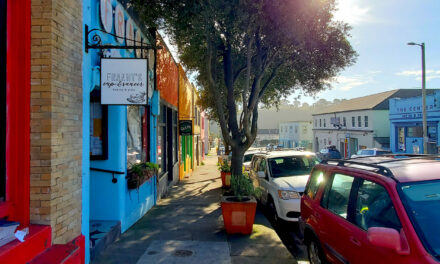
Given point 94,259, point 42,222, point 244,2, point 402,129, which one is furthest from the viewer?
point 402,129

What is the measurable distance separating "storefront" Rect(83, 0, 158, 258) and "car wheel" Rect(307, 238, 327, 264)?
3366mm

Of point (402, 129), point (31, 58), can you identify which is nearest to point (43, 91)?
point (31, 58)

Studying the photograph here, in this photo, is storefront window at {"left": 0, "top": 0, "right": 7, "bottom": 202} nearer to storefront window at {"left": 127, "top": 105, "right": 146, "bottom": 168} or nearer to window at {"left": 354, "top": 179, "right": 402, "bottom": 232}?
window at {"left": 354, "top": 179, "right": 402, "bottom": 232}

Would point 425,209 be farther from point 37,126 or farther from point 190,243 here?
point 190,243

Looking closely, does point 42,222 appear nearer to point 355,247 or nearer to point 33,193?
point 33,193

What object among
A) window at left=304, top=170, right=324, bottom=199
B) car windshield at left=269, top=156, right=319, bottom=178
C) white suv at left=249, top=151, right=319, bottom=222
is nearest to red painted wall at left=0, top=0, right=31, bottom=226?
window at left=304, top=170, right=324, bottom=199

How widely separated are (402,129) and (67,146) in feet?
104

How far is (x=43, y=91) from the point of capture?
374 centimetres

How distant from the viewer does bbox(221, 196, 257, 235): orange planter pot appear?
6.76 metres

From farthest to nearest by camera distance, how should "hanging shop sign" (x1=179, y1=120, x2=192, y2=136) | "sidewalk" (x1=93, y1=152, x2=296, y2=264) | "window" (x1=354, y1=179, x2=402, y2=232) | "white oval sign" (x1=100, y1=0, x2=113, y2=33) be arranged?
"hanging shop sign" (x1=179, y1=120, x2=192, y2=136)
"white oval sign" (x1=100, y1=0, x2=113, y2=33)
"sidewalk" (x1=93, y1=152, x2=296, y2=264)
"window" (x1=354, y1=179, x2=402, y2=232)

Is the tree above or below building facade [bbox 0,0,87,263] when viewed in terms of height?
above

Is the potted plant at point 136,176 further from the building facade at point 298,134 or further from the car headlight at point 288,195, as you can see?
the building facade at point 298,134

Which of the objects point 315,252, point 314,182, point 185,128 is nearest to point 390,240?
point 315,252

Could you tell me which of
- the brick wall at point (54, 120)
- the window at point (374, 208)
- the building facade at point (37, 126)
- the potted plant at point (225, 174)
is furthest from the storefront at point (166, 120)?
the window at point (374, 208)
